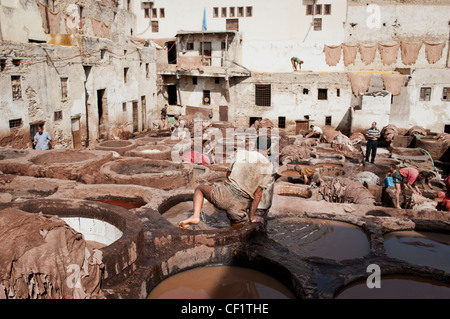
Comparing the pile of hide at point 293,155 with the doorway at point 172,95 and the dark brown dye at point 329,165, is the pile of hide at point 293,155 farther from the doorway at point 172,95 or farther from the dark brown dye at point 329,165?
the doorway at point 172,95

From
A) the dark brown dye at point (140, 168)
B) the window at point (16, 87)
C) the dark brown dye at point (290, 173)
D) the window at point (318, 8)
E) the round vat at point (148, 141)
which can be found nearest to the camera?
the dark brown dye at point (140, 168)

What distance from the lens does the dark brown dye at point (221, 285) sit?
4570mm

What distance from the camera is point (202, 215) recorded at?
7266 mm

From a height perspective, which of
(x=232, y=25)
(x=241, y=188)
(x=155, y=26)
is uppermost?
(x=155, y=26)

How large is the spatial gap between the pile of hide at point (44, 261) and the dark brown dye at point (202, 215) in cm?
291

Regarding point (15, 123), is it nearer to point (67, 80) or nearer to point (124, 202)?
point (67, 80)

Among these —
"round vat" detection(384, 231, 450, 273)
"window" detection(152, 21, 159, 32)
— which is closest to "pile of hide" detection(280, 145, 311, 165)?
"round vat" detection(384, 231, 450, 273)

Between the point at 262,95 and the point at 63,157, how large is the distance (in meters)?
17.4

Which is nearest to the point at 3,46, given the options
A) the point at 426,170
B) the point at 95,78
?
the point at 95,78

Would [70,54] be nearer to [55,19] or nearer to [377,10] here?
[55,19]

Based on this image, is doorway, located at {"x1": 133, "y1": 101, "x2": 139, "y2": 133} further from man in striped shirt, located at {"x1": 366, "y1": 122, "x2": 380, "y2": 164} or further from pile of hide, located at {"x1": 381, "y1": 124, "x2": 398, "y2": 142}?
pile of hide, located at {"x1": 381, "y1": 124, "x2": 398, "y2": 142}

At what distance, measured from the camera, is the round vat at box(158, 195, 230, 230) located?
686 centimetres

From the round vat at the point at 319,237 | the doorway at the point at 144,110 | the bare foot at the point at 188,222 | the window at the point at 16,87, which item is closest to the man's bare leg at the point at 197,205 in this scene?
the bare foot at the point at 188,222

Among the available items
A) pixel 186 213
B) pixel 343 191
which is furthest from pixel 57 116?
pixel 343 191
